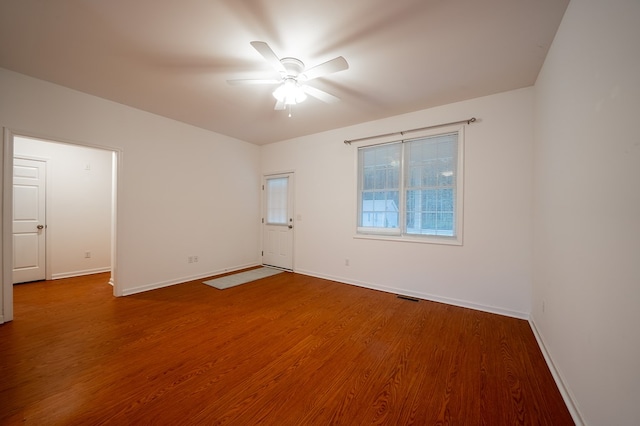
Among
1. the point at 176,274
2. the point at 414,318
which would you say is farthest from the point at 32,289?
the point at 414,318

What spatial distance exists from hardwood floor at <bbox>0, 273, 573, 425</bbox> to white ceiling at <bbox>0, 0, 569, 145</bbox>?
9.11 feet

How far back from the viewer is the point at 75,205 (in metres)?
4.43

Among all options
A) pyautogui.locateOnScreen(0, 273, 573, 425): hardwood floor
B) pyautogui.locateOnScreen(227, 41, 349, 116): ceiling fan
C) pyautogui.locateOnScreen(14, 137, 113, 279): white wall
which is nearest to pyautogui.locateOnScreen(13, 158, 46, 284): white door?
pyautogui.locateOnScreen(14, 137, 113, 279): white wall

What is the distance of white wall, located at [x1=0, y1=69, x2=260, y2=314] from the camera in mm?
2848

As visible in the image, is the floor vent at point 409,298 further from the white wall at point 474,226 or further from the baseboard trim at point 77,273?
the baseboard trim at point 77,273

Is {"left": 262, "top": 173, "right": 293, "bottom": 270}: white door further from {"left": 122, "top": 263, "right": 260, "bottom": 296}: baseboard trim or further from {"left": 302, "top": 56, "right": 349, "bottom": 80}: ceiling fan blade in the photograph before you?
{"left": 302, "top": 56, "right": 349, "bottom": 80}: ceiling fan blade

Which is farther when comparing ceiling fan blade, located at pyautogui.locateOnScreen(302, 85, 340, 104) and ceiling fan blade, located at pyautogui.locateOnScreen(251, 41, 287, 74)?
ceiling fan blade, located at pyautogui.locateOnScreen(302, 85, 340, 104)

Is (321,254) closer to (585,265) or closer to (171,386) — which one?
(171,386)

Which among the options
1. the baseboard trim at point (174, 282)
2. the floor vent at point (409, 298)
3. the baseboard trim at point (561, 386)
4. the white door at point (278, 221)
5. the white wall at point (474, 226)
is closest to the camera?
the baseboard trim at point (561, 386)

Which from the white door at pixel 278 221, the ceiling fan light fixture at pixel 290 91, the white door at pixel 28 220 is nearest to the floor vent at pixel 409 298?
the white door at pixel 278 221

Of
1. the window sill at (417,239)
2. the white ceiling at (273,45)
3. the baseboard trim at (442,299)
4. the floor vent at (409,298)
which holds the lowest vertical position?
the floor vent at (409,298)

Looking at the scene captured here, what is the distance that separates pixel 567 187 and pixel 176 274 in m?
5.05

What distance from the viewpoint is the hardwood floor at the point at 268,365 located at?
147 cm

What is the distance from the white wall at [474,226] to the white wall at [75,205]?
4.64 meters
